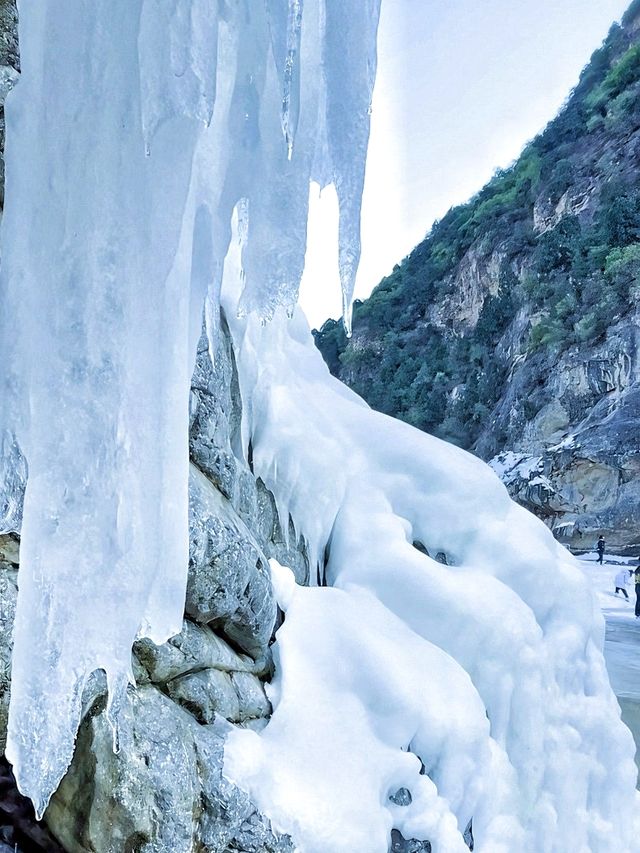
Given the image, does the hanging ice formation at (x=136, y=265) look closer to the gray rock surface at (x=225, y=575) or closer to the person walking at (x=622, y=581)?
the gray rock surface at (x=225, y=575)

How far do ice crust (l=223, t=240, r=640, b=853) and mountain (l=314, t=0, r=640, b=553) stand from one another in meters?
9.71

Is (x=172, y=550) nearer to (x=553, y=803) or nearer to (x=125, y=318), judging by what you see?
(x=125, y=318)

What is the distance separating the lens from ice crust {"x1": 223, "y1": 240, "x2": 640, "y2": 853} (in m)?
2.26

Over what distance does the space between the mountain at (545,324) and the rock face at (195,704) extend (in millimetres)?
11141

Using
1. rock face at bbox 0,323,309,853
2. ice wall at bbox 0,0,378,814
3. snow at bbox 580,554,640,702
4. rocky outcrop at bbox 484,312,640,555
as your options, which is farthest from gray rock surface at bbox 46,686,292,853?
rocky outcrop at bbox 484,312,640,555

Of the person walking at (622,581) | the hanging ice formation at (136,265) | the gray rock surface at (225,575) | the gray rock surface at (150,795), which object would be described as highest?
the hanging ice formation at (136,265)

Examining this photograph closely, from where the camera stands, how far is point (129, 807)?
1.77 m

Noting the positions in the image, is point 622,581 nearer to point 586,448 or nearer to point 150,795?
point 586,448

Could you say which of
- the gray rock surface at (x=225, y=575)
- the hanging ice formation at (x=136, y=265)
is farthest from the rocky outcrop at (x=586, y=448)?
the hanging ice formation at (x=136, y=265)

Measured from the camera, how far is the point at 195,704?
2.10 metres

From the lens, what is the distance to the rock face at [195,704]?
179 cm

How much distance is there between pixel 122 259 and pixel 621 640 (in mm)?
6769

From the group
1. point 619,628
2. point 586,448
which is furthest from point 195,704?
point 586,448

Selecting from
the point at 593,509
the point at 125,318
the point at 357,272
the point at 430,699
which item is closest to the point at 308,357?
the point at 430,699
